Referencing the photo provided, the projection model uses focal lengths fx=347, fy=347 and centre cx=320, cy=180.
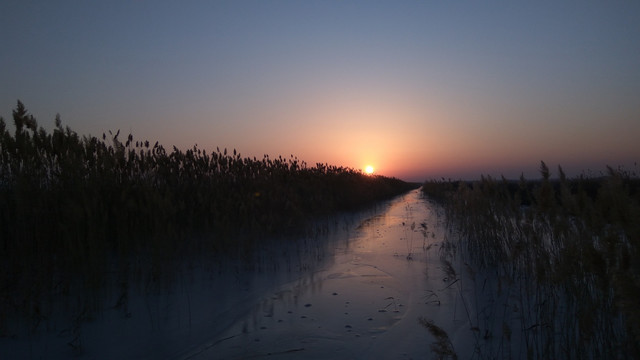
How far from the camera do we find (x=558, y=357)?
2.27m

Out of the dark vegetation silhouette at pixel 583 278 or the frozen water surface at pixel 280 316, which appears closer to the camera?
the dark vegetation silhouette at pixel 583 278

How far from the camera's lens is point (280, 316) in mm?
3152

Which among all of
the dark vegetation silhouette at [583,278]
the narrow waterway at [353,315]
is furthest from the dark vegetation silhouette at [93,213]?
the dark vegetation silhouette at [583,278]

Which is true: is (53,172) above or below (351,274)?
above

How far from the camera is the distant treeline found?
10.5 ft

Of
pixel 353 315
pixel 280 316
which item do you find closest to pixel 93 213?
pixel 280 316

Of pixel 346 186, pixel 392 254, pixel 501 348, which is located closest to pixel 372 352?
pixel 501 348

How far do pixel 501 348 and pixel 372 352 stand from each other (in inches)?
35.0

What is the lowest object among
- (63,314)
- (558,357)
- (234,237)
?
(558,357)

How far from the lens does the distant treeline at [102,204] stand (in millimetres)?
3211

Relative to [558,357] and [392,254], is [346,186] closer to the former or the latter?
[392,254]

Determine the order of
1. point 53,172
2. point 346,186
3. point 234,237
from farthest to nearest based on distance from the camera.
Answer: point 346,186 → point 234,237 → point 53,172

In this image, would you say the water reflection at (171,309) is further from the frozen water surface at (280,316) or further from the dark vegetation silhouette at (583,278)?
the dark vegetation silhouette at (583,278)

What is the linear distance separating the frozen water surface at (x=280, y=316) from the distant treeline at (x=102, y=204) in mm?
555
